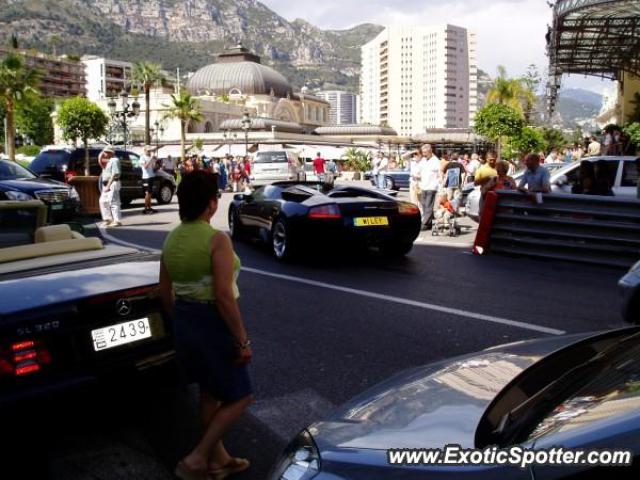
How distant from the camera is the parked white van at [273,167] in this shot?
1058 inches

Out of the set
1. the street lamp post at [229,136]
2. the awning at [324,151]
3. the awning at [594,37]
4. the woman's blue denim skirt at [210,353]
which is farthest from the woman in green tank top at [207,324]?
the street lamp post at [229,136]

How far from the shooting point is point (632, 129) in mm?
21344

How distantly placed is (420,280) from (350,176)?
4519 centimetres

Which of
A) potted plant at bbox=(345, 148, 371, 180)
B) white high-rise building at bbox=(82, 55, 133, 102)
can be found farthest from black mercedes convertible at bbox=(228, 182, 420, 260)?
white high-rise building at bbox=(82, 55, 133, 102)

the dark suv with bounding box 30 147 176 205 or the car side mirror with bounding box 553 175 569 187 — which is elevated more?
the dark suv with bounding box 30 147 176 205

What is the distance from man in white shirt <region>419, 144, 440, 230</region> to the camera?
14.3m

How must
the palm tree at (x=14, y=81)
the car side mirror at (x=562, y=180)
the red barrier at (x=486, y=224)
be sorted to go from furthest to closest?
the palm tree at (x=14, y=81) < the car side mirror at (x=562, y=180) < the red barrier at (x=486, y=224)

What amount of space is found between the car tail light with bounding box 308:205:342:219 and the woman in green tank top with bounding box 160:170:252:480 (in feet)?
20.7

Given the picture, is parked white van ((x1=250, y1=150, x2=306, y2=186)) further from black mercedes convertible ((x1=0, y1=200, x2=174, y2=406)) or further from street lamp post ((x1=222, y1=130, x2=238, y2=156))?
street lamp post ((x1=222, y1=130, x2=238, y2=156))

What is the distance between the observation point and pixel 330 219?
9.86 metres

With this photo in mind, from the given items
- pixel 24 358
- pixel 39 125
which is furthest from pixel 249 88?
pixel 24 358

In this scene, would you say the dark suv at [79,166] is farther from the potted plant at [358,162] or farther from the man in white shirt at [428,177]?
the potted plant at [358,162]

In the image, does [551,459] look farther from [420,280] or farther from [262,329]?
[420,280]

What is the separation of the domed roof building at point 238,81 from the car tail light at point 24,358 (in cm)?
13983
